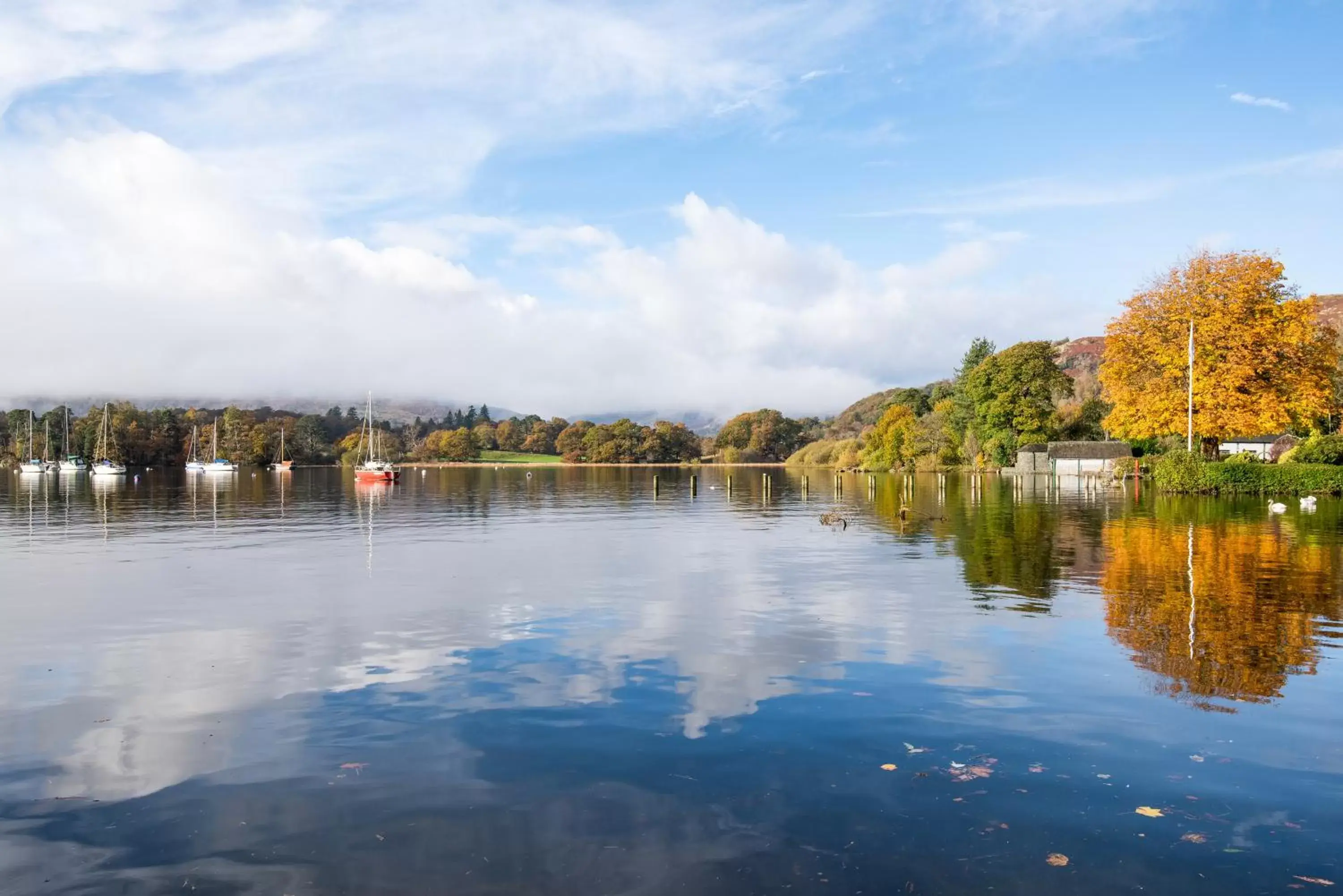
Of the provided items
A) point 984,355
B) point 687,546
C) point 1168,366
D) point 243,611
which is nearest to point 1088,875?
point 243,611

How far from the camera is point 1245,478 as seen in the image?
60.0 meters

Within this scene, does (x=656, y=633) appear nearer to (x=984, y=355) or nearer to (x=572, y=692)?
(x=572, y=692)

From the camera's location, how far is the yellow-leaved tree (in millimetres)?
63625

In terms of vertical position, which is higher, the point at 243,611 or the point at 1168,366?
the point at 1168,366

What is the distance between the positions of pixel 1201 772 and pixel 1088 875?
2.96m

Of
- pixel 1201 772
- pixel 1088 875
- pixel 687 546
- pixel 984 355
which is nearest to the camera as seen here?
pixel 1088 875

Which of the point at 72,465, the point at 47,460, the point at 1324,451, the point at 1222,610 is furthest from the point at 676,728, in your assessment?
the point at 47,460

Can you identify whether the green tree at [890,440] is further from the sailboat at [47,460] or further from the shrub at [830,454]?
the sailboat at [47,460]

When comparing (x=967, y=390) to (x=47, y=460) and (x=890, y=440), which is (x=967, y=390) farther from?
(x=47, y=460)

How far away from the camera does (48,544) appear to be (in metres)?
35.2

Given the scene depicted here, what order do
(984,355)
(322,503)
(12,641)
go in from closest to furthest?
(12,641) → (322,503) → (984,355)

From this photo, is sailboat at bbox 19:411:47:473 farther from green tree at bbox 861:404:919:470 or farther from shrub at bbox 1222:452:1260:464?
shrub at bbox 1222:452:1260:464

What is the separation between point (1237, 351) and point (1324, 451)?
8.94 metres

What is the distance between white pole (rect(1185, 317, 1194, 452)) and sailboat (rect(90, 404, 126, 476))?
14519cm
